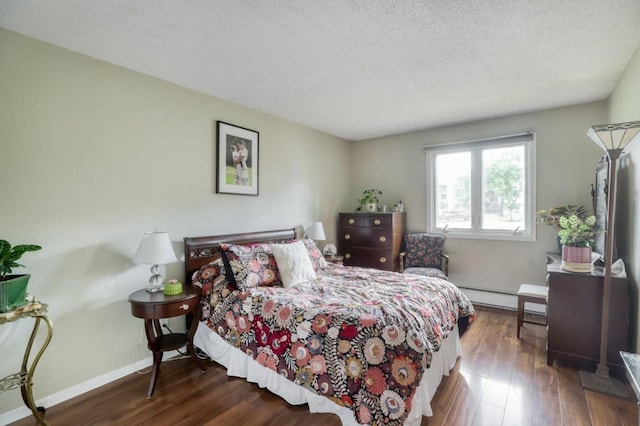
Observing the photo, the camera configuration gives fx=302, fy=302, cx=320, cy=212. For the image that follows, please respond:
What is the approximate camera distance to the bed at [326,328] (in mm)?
1675

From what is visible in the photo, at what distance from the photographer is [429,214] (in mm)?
4598

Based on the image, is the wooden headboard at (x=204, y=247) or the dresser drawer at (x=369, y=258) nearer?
the wooden headboard at (x=204, y=247)

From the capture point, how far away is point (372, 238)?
14.7ft

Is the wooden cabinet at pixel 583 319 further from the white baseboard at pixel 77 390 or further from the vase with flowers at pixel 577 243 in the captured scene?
the white baseboard at pixel 77 390

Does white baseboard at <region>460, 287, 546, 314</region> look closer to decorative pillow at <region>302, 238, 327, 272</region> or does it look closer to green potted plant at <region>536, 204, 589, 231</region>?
green potted plant at <region>536, 204, 589, 231</region>

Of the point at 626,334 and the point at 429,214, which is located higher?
the point at 429,214

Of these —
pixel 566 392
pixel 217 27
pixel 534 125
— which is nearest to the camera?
pixel 217 27

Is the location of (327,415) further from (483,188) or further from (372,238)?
(483,188)

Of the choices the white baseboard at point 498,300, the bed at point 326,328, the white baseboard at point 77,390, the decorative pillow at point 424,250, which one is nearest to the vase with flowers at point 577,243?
the bed at point 326,328

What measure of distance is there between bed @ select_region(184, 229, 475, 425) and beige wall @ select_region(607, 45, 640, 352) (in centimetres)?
125

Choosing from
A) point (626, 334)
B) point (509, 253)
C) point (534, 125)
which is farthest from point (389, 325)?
point (534, 125)

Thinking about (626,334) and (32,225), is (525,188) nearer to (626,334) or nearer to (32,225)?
(626,334)

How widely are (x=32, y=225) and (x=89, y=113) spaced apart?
0.92 meters

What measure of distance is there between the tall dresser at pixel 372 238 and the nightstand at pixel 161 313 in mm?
2595
